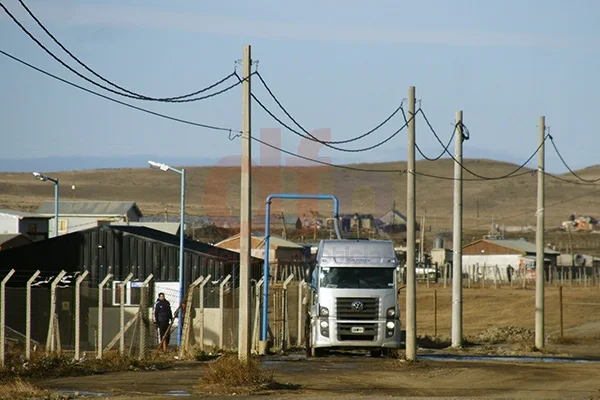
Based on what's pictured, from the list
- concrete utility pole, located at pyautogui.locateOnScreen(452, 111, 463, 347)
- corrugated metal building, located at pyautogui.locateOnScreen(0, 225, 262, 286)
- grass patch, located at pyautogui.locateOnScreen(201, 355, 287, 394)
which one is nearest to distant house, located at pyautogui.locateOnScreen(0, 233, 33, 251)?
corrugated metal building, located at pyautogui.locateOnScreen(0, 225, 262, 286)

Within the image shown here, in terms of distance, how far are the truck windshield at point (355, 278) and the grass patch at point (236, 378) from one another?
29.8ft

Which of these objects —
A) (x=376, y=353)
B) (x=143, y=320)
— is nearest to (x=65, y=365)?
(x=143, y=320)

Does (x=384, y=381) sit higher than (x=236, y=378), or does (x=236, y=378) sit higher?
(x=236, y=378)

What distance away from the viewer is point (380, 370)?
94.0ft

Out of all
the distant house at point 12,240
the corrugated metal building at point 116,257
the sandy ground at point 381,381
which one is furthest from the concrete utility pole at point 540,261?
the distant house at point 12,240

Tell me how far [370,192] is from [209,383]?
15301cm

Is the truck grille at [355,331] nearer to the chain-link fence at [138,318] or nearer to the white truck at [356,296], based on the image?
the white truck at [356,296]

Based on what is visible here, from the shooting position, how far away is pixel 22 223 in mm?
82062

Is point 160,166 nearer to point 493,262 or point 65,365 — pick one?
point 65,365

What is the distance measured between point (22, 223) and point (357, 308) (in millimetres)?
53519

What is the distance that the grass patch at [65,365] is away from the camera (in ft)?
82.8

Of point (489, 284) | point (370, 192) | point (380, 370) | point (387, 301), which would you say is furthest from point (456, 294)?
point (370, 192)

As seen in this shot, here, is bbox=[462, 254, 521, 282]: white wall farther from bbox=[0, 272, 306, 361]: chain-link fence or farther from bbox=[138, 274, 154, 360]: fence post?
bbox=[138, 274, 154, 360]: fence post

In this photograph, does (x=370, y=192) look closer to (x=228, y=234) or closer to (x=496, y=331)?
(x=228, y=234)
